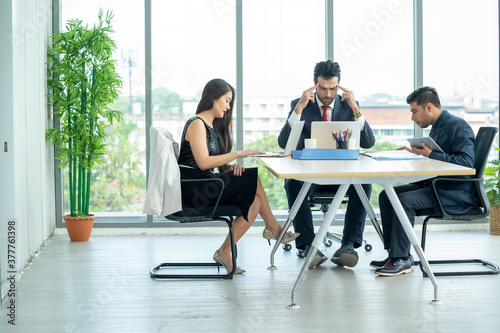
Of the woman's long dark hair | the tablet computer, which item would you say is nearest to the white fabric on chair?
the woman's long dark hair

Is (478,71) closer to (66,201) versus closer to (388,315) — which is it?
(388,315)

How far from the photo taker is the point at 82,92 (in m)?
5.13

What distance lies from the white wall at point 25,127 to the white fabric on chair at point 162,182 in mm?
915

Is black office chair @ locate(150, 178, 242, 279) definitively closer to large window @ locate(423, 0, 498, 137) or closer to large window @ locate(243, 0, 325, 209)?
large window @ locate(243, 0, 325, 209)

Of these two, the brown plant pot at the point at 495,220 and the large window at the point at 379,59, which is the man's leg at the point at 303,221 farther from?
the brown plant pot at the point at 495,220

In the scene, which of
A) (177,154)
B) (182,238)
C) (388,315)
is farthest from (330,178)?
(182,238)

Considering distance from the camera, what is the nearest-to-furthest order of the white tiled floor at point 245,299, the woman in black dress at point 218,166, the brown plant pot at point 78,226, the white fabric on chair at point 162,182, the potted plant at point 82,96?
the white tiled floor at point 245,299
the white fabric on chair at point 162,182
the woman in black dress at point 218,166
the potted plant at point 82,96
the brown plant pot at point 78,226

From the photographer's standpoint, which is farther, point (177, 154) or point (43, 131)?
point (43, 131)

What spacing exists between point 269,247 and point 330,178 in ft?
6.13

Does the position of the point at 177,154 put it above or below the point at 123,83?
below

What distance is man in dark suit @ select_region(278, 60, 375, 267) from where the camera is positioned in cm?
426

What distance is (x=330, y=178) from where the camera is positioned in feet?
10.6

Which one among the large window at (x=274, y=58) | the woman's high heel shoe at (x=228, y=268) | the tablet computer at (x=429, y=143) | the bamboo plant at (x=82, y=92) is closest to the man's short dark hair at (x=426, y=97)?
the tablet computer at (x=429, y=143)

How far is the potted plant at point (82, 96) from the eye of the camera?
509 centimetres
